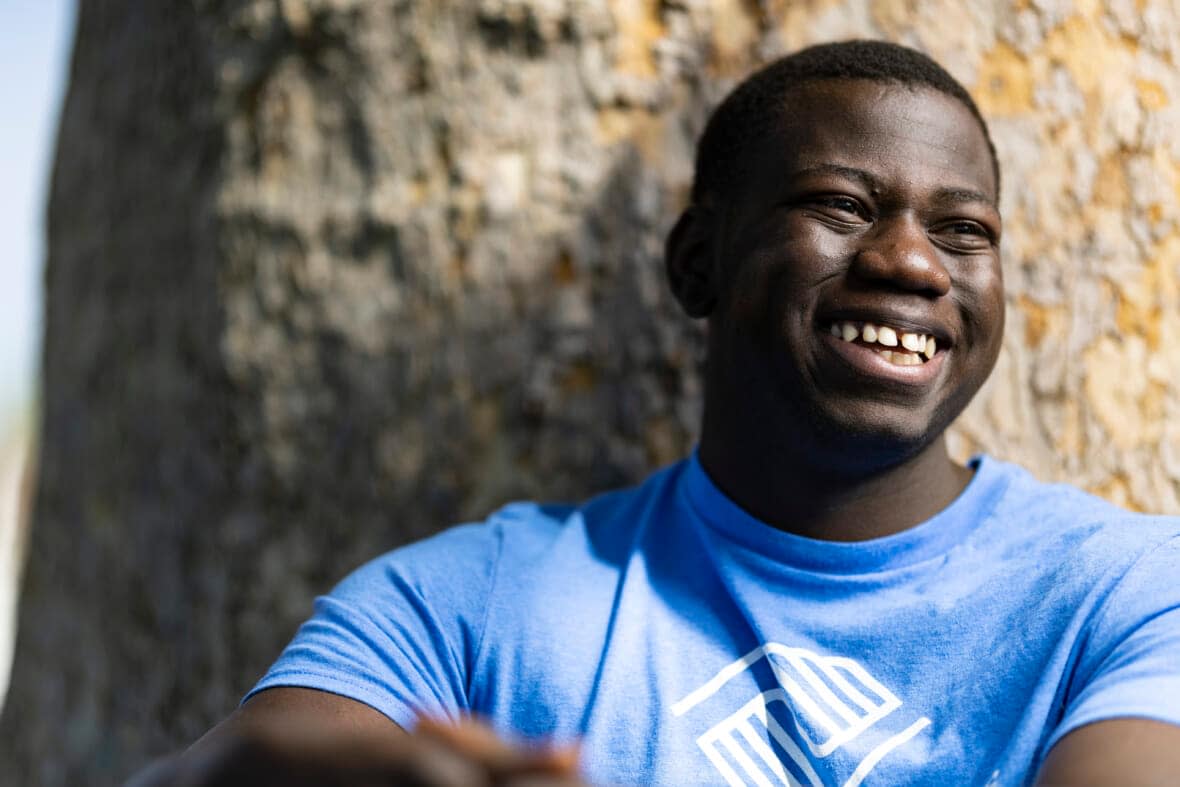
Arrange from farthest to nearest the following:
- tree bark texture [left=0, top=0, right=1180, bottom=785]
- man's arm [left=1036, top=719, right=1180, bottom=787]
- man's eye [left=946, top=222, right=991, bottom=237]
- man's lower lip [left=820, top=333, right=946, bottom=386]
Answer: tree bark texture [left=0, top=0, right=1180, bottom=785], man's eye [left=946, top=222, right=991, bottom=237], man's lower lip [left=820, top=333, right=946, bottom=386], man's arm [left=1036, top=719, right=1180, bottom=787]

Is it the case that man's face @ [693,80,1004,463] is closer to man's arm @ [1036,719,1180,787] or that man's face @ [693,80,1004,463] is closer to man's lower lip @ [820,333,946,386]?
man's lower lip @ [820,333,946,386]

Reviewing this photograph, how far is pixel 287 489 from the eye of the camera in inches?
95.5

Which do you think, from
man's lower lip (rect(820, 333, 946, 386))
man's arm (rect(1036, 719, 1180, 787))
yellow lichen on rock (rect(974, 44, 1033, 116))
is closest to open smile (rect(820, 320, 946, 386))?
man's lower lip (rect(820, 333, 946, 386))

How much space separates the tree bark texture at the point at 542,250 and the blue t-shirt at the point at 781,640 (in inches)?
20.4

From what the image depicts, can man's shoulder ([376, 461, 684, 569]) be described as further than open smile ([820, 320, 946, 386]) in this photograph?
Yes

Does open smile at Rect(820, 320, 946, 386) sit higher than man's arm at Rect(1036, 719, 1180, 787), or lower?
higher

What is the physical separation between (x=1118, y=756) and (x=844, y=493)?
645mm

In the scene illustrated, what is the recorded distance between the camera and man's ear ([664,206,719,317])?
2.06 meters

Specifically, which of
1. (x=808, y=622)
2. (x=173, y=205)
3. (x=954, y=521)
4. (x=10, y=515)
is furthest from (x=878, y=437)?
(x=10, y=515)

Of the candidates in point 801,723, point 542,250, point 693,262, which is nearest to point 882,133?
point 693,262

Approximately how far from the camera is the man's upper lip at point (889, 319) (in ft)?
5.60

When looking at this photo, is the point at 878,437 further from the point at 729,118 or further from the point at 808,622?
the point at 729,118

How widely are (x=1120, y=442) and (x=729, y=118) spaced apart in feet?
3.61

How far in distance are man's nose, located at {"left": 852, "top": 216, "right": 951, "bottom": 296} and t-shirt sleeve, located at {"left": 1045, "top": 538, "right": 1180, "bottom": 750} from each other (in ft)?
1.65
